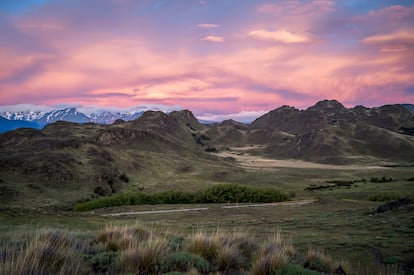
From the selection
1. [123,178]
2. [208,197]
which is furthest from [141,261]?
[123,178]

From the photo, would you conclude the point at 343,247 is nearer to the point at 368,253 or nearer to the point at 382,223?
the point at 368,253

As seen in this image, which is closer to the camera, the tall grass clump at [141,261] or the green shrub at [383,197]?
the tall grass clump at [141,261]

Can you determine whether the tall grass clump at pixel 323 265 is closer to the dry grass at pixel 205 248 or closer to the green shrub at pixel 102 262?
the dry grass at pixel 205 248

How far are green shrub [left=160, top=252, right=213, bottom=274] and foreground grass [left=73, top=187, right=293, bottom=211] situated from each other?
50.5m

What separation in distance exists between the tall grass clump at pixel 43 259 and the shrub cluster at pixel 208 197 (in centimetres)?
5011

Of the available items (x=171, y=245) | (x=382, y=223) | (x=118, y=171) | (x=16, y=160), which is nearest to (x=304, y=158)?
(x=118, y=171)

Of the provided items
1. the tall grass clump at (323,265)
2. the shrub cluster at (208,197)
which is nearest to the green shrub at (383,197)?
the shrub cluster at (208,197)

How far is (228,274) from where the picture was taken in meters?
8.98

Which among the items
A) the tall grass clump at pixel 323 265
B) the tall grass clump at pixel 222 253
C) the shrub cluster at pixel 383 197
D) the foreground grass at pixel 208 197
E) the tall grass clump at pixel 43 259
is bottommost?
the foreground grass at pixel 208 197

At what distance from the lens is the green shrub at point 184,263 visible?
8625 millimetres

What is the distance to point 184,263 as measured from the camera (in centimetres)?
884

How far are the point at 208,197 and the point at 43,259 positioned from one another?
54200mm

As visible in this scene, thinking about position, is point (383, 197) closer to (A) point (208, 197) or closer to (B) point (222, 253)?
(A) point (208, 197)

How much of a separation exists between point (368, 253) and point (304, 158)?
577ft
